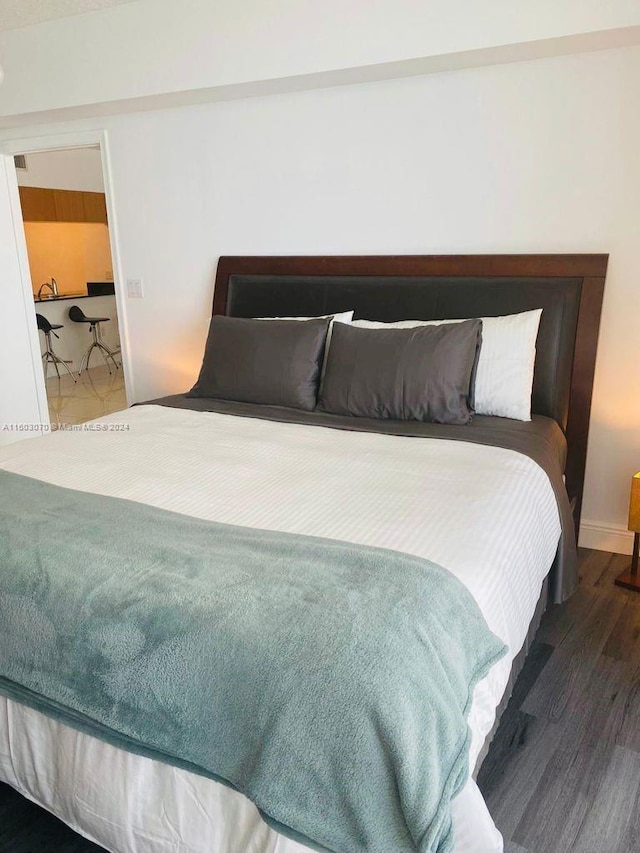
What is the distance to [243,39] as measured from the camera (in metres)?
2.98

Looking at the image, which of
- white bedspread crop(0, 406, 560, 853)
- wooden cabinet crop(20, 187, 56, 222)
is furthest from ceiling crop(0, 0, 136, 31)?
wooden cabinet crop(20, 187, 56, 222)

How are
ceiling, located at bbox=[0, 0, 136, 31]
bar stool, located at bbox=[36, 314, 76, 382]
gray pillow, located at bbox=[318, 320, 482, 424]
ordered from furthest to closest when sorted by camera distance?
bar stool, located at bbox=[36, 314, 76, 382], ceiling, located at bbox=[0, 0, 136, 31], gray pillow, located at bbox=[318, 320, 482, 424]

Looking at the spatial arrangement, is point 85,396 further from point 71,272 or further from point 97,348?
point 71,272

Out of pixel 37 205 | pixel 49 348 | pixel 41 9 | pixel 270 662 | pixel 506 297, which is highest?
pixel 41 9

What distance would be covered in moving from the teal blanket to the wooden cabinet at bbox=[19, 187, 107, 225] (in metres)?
6.28

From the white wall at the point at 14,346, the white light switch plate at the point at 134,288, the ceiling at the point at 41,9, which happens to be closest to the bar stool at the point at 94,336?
the white wall at the point at 14,346

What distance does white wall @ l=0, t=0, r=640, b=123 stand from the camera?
2438 mm

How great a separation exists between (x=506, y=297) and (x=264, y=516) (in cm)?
163

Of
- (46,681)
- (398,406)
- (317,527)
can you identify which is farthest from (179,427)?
(46,681)

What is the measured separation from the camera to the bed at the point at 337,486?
1.28m

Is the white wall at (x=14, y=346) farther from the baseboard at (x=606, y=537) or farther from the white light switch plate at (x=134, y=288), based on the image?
the baseboard at (x=606, y=537)

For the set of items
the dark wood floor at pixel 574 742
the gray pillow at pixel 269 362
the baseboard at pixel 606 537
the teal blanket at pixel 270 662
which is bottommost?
the dark wood floor at pixel 574 742

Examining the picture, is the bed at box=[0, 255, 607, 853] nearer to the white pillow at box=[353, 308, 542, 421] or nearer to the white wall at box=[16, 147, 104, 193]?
the white pillow at box=[353, 308, 542, 421]

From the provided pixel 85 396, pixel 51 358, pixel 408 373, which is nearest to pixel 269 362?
pixel 408 373
